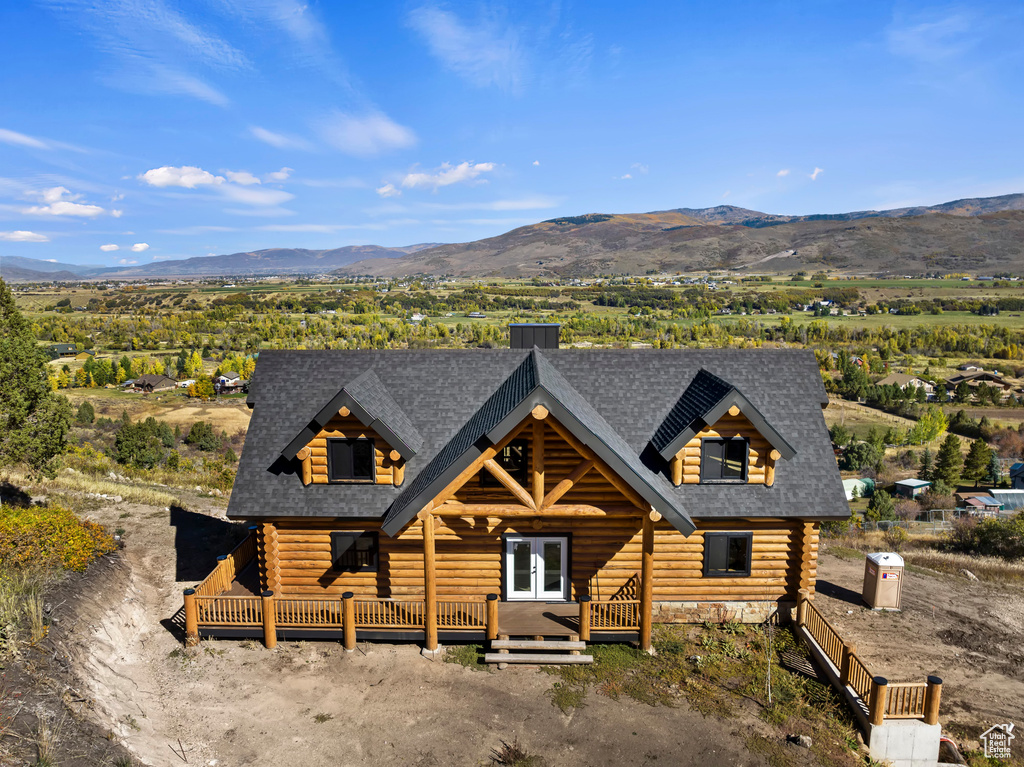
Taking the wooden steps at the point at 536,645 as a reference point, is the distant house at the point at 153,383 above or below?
below

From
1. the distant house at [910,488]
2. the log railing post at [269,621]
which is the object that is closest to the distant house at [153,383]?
the log railing post at [269,621]

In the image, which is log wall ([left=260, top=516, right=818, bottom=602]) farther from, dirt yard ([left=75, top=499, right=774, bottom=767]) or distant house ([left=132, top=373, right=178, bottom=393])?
distant house ([left=132, top=373, right=178, bottom=393])

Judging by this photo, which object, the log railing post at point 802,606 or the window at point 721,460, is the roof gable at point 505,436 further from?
the log railing post at point 802,606

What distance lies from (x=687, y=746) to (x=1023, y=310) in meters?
247

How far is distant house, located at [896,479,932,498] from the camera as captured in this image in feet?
169

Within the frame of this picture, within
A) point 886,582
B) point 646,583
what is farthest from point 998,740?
point 646,583

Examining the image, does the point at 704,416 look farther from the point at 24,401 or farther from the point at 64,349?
the point at 64,349

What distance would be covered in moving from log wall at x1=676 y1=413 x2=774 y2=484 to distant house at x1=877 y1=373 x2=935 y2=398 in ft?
326

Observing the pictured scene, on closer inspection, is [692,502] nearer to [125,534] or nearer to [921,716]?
[921,716]

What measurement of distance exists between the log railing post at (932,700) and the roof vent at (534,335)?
504 inches

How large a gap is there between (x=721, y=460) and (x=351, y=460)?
32.1ft

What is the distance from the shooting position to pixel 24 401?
17266 mm

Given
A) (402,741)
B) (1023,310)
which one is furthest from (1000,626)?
(1023,310)

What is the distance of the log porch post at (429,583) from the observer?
13094 millimetres
